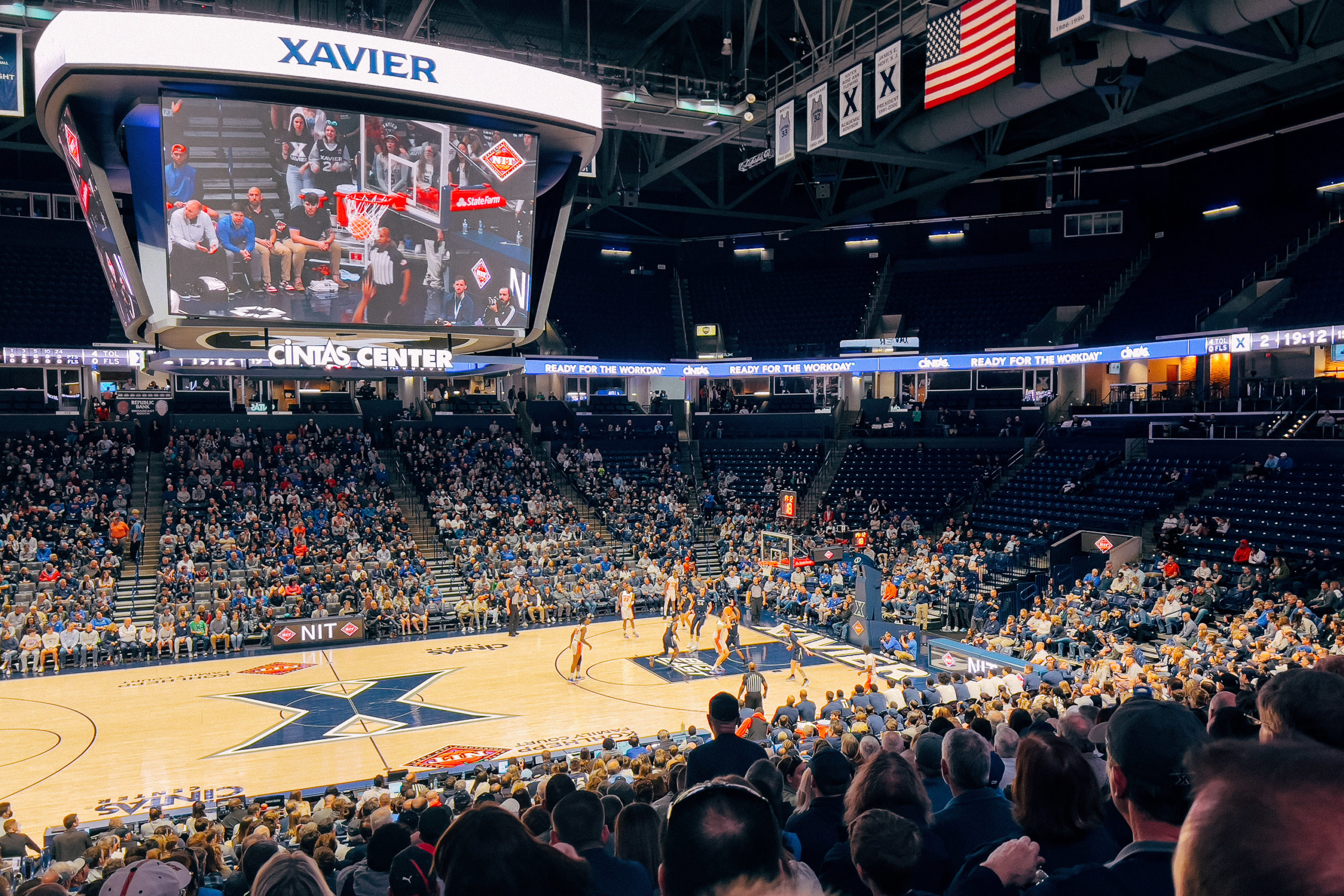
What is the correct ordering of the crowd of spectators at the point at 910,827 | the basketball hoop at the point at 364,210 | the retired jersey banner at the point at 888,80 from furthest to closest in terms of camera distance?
the retired jersey banner at the point at 888,80 < the basketball hoop at the point at 364,210 < the crowd of spectators at the point at 910,827

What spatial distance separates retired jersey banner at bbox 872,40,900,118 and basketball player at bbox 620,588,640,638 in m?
13.5

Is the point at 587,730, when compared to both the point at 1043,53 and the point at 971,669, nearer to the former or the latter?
the point at 971,669

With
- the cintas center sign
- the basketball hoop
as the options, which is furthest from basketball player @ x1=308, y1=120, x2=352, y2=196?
the cintas center sign

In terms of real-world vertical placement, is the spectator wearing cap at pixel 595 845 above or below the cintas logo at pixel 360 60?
below

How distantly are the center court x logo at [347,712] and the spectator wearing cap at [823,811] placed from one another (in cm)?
1437

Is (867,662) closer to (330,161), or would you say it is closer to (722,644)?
(722,644)

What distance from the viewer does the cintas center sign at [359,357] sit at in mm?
14312

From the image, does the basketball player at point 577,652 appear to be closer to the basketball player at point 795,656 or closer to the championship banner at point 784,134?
the basketball player at point 795,656

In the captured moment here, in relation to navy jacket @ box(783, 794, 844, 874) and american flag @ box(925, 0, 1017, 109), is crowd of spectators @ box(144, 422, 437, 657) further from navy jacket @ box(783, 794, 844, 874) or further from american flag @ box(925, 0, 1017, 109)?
navy jacket @ box(783, 794, 844, 874)

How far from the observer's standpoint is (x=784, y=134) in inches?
979

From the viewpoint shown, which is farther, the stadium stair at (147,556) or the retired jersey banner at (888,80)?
the stadium stair at (147,556)

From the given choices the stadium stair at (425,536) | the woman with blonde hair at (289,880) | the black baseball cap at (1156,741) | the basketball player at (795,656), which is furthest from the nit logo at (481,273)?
the stadium stair at (425,536)

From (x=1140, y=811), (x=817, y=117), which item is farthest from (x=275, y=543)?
(x=1140, y=811)

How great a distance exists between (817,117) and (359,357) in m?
14.2
